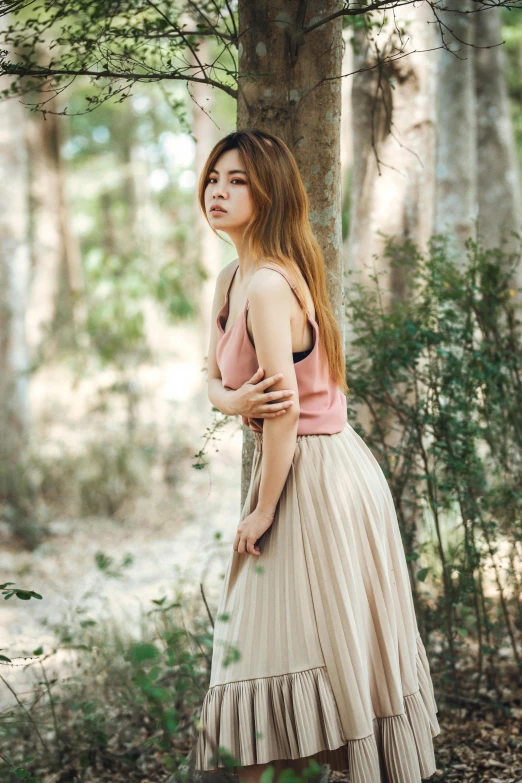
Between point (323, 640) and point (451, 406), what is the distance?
148 cm

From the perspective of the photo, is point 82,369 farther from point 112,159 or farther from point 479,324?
point 112,159

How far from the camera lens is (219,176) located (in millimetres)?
2314

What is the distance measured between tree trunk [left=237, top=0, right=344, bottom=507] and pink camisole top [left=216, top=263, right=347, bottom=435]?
0.53 m

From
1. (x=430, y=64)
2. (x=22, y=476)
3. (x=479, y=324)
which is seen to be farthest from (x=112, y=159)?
(x=479, y=324)

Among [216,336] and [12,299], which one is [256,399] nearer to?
[216,336]

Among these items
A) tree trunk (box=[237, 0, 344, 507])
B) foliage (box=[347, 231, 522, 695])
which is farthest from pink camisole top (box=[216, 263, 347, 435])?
foliage (box=[347, 231, 522, 695])

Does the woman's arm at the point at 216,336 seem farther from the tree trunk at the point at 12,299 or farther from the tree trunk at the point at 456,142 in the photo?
the tree trunk at the point at 12,299

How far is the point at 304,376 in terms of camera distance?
2254mm

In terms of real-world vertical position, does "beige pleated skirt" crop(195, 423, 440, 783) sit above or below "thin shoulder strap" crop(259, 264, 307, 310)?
below

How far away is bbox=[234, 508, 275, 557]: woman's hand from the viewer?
221 cm

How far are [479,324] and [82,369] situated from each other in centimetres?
624

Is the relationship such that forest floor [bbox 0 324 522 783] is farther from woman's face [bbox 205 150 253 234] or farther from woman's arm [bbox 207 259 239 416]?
woman's face [bbox 205 150 253 234]

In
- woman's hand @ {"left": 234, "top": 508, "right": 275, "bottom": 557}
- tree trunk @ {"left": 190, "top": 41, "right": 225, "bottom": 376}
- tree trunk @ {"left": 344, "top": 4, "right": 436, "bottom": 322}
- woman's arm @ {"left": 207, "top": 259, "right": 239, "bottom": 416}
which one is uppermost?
tree trunk @ {"left": 190, "top": 41, "right": 225, "bottom": 376}

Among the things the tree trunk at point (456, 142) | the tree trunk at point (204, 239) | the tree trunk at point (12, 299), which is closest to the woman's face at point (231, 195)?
the tree trunk at point (456, 142)
